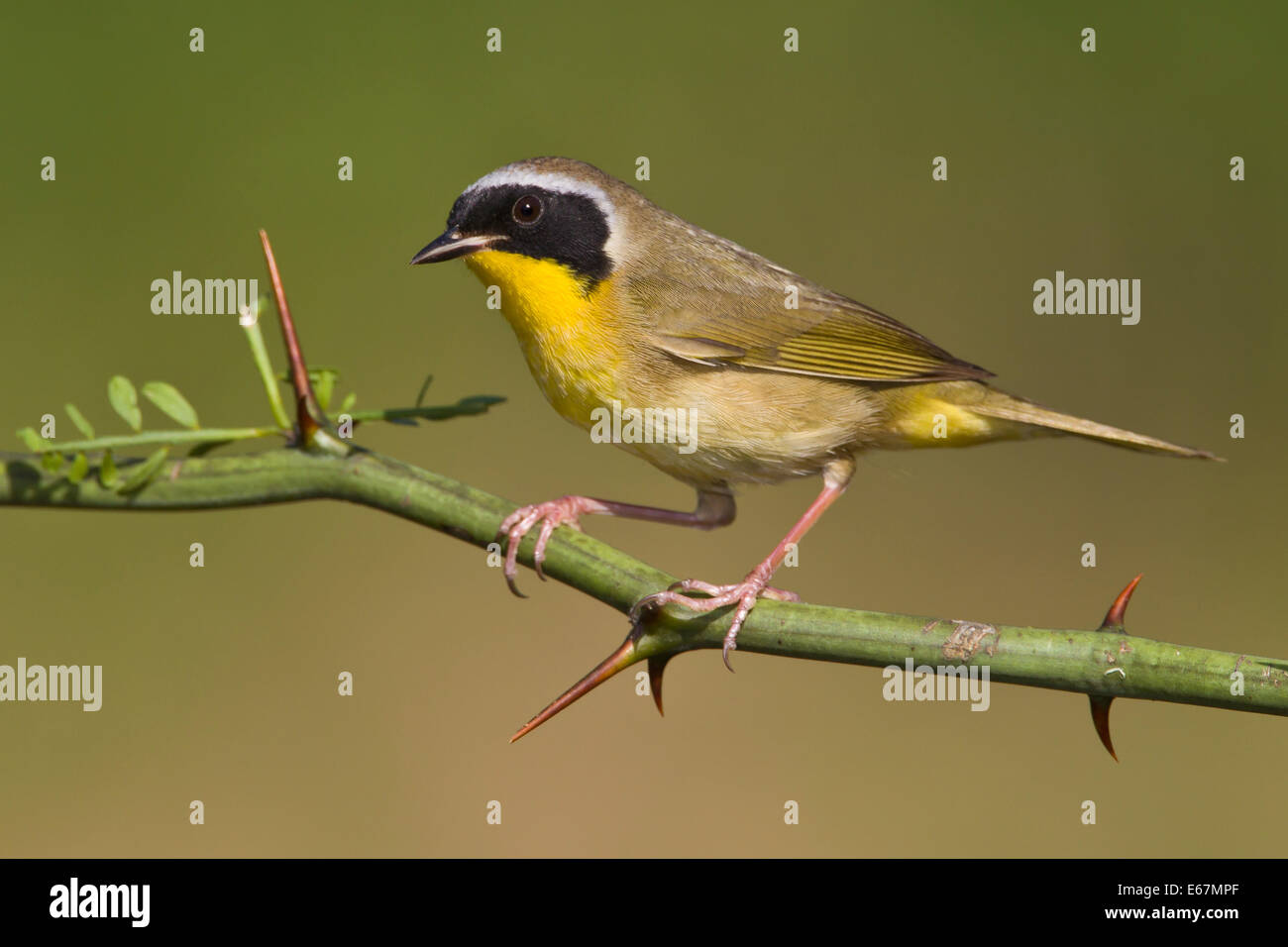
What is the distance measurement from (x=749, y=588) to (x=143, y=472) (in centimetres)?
148

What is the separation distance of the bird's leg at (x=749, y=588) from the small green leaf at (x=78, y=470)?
917mm

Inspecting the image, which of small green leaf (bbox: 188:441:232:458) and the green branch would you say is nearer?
the green branch

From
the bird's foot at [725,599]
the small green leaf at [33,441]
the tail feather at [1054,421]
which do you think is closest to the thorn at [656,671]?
the bird's foot at [725,599]

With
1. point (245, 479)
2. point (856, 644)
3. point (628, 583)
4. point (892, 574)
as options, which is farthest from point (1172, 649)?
point (892, 574)

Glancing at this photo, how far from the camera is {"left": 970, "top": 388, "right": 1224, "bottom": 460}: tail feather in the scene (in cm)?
344

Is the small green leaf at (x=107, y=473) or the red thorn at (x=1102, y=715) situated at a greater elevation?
the small green leaf at (x=107, y=473)

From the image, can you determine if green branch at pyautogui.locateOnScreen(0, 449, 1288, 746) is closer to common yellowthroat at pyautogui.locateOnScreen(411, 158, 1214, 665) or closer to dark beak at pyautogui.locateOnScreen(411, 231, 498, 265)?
common yellowthroat at pyautogui.locateOnScreen(411, 158, 1214, 665)

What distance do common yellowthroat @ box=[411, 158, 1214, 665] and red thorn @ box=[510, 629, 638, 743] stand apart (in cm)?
91

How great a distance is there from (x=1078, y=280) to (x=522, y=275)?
13.9 ft

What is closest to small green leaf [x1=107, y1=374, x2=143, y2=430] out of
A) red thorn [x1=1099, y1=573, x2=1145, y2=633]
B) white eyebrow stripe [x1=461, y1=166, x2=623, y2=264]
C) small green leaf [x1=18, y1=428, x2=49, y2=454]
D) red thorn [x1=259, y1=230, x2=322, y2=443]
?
small green leaf [x1=18, y1=428, x2=49, y2=454]

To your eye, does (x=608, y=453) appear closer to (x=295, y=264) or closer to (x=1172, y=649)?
(x=295, y=264)

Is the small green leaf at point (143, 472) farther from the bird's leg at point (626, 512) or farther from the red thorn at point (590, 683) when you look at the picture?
the bird's leg at point (626, 512)

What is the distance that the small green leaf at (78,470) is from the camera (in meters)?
1.88

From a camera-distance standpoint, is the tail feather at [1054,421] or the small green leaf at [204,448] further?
the tail feather at [1054,421]
